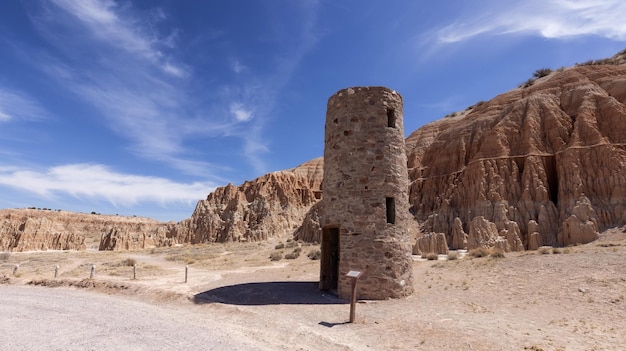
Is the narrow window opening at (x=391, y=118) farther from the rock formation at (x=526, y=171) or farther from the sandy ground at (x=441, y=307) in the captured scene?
the rock formation at (x=526, y=171)

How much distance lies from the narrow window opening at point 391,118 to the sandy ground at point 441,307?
6279mm

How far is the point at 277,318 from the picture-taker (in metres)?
9.30

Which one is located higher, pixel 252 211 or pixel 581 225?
pixel 252 211

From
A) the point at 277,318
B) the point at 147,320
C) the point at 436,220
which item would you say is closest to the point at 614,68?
the point at 436,220

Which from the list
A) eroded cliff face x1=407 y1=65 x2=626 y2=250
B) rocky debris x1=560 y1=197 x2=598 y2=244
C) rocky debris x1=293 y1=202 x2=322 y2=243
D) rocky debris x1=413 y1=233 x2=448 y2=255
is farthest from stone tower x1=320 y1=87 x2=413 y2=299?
rocky debris x1=293 y1=202 x2=322 y2=243

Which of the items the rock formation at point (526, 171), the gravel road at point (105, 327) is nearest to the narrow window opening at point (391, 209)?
the gravel road at point (105, 327)

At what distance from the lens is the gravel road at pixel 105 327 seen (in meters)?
6.99

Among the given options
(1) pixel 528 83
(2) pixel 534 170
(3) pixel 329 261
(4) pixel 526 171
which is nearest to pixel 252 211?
(4) pixel 526 171

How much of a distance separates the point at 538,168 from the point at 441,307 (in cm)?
2689

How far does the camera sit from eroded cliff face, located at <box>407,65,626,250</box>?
27.0 m

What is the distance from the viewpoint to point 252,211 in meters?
63.2

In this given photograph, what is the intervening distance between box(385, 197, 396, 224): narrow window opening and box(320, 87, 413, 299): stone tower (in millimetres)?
35

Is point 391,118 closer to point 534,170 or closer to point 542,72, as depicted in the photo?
point 534,170

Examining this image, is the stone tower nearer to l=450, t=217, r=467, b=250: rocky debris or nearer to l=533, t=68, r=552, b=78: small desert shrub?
l=450, t=217, r=467, b=250: rocky debris
